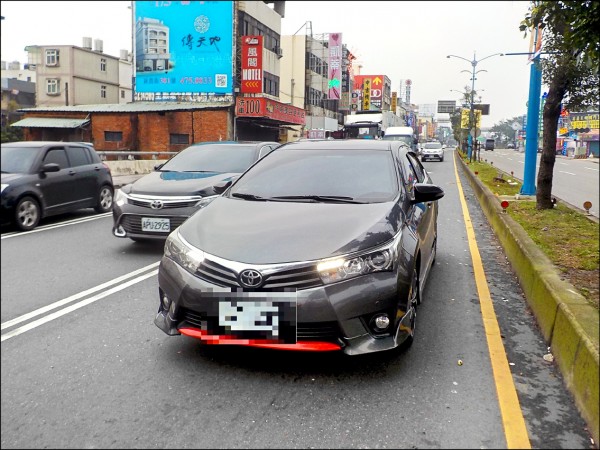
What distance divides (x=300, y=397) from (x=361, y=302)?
0.64 metres

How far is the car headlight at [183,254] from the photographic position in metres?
3.28

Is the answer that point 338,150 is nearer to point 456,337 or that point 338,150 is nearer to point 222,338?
point 456,337

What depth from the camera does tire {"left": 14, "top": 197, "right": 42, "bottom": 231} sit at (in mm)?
8074

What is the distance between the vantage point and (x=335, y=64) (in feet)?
161

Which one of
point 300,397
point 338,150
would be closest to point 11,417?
point 300,397

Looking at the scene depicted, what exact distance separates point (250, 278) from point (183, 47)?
1354 inches

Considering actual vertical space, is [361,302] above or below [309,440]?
above

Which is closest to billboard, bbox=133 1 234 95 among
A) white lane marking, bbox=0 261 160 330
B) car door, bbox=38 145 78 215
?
car door, bbox=38 145 78 215

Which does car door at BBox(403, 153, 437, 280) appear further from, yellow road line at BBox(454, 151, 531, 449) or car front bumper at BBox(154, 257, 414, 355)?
car front bumper at BBox(154, 257, 414, 355)

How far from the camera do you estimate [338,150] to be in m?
4.90

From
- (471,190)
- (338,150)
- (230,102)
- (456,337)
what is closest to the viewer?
(456,337)

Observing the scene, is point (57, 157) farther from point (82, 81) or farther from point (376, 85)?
point (376, 85)

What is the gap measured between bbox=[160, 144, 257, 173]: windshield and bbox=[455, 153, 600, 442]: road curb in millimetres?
4255

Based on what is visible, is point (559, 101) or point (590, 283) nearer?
point (590, 283)
